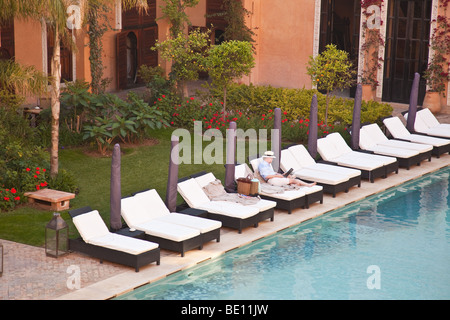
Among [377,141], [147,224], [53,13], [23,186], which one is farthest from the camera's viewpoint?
[377,141]

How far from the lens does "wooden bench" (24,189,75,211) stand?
45.6 feet

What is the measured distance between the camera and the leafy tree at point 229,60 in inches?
775

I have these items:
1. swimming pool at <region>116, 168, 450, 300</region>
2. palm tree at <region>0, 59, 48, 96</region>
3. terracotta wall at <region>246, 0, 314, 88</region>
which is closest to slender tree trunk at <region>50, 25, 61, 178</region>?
palm tree at <region>0, 59, 48, 96</region>

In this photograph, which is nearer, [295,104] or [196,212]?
[196,212]

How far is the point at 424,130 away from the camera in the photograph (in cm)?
2086

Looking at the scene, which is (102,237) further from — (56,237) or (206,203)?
(206,203)

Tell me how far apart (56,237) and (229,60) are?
30.9 feet

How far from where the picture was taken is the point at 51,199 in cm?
1380

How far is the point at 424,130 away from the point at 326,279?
34.5 ft

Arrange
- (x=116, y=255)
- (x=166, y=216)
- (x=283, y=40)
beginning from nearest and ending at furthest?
(x=116, y=255) < (x=166, y=216) < (x=283, y=40)

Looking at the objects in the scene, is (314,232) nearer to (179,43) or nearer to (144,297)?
(144,297)

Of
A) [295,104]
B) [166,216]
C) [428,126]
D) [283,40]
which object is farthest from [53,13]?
[283,40]

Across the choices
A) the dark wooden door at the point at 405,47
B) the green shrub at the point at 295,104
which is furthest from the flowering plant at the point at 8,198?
the dark wooden door at the point at 405,47
